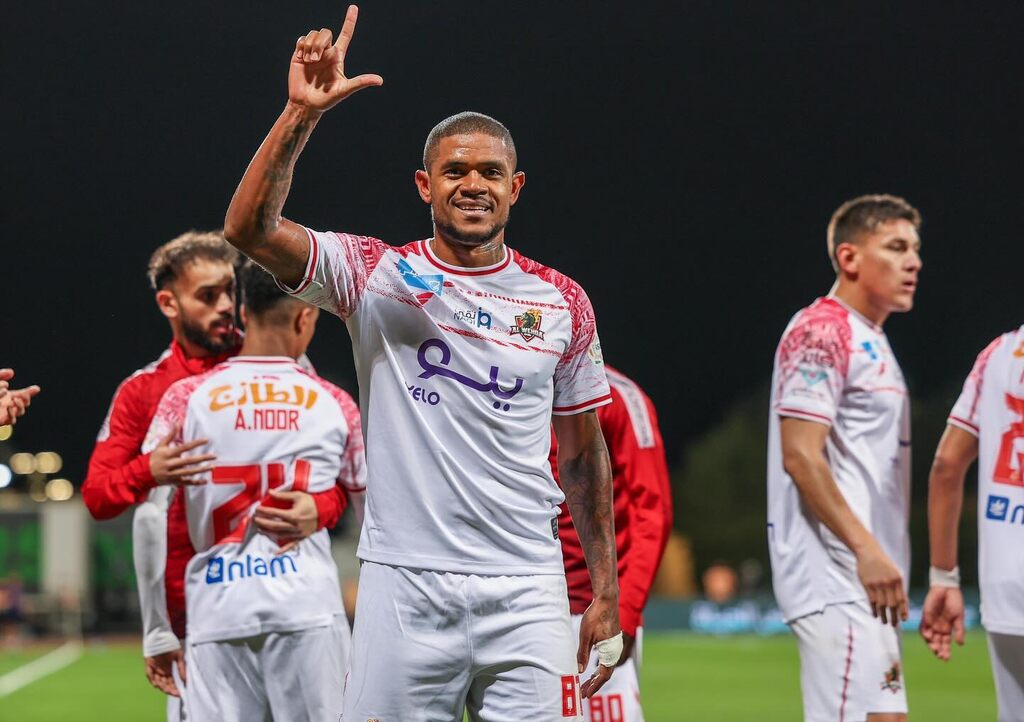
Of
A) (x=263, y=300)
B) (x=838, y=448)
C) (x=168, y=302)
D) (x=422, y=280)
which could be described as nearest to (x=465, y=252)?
(x=422, y=280)

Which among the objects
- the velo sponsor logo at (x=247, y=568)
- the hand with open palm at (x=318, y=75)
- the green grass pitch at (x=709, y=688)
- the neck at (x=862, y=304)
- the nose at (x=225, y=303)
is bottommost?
the green grass pitch at (x=709, y=688)

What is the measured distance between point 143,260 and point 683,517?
99.3 feet

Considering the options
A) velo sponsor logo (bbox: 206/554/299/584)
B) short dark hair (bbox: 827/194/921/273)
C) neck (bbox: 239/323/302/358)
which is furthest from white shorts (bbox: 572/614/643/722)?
short dark hair (bbox: 827/194/921/273)

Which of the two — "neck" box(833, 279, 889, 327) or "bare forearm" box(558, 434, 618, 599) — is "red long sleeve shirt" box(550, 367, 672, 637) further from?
"neck" box(833, 279, 889, 327)

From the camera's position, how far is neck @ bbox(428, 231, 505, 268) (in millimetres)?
3453

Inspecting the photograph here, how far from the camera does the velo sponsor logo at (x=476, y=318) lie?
11.0ft

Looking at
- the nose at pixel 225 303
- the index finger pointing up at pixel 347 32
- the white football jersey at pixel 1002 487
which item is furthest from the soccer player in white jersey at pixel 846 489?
the index finger pointing up at pixel 347 32

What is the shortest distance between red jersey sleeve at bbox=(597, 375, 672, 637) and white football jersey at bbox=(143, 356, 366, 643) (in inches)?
38.7

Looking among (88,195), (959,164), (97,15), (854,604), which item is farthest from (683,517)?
(854,604)

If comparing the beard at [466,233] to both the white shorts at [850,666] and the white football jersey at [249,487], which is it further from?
the white shorts at [850,666]

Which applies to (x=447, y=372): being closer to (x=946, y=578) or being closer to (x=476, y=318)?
(x=476, y=318)

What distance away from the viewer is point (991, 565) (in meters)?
4.23

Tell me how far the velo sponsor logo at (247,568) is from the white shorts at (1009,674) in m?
2.23

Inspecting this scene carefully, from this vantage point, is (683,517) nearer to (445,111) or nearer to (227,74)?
(445,111)
